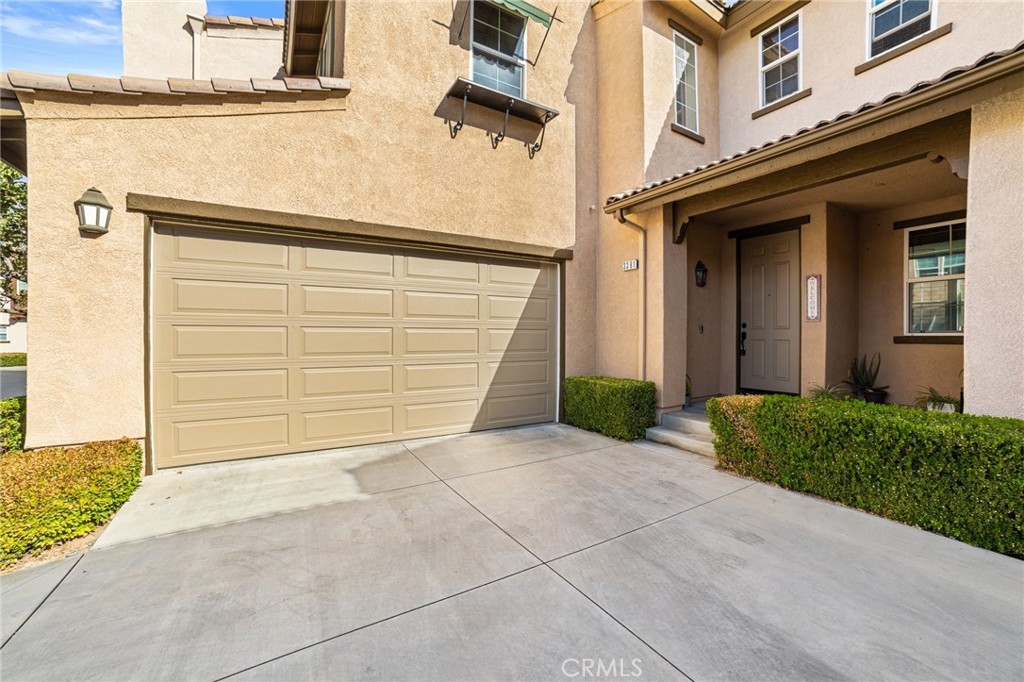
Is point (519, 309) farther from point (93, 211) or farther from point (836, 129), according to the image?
point (93, 211)

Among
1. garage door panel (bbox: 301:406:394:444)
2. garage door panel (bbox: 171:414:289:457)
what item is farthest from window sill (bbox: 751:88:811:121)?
garage door panel (bbox: 171:414:289:457)

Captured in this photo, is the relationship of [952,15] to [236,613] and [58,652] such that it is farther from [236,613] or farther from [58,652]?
[58,652]

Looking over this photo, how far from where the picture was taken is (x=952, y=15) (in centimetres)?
524

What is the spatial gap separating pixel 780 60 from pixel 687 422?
6.21 meters

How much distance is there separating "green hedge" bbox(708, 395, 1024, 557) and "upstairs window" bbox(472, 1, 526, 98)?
5.60 meters

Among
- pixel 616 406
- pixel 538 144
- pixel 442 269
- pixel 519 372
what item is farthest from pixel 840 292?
pixel 442 269

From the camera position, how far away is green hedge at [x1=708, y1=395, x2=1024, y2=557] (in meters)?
2.85

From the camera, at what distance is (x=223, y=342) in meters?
4.64

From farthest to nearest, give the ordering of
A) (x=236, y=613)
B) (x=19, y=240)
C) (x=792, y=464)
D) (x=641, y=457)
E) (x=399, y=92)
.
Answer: (x=19, y=240) < (x=399, y=92) < (x=641, y=457) < (x=792, y=464) < (x=236, y=613)

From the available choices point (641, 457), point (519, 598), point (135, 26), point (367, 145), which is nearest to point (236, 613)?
point (519, 598)

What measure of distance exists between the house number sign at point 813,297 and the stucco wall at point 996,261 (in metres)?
2.75

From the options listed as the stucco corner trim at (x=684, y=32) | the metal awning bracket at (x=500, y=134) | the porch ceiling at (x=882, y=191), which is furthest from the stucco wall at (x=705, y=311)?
the metal awning bracket at (x=500, y=134)

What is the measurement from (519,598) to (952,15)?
8.22 metres

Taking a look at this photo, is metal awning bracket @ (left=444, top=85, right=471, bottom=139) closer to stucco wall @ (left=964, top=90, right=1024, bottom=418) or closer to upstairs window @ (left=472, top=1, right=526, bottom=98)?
upstairs window @ (left=472, top=1, right=526, bottom=98)
